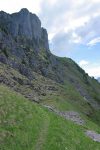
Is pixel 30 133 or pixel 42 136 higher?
pixel 30 133

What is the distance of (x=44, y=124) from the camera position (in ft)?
156

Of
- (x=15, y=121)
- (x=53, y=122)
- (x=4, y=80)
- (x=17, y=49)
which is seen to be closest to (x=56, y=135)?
(x=15, y=121)

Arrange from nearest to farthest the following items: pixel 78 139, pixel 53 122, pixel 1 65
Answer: pixel 78 139, pixel 53 122, pixel 1 65

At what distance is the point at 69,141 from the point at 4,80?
70.4 meters

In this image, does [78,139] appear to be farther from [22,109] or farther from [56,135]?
[22,109]

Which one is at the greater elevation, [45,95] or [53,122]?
[45,95]

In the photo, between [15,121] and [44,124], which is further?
[44,124]

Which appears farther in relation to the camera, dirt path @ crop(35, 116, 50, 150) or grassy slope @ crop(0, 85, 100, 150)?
dirt path @ crop(35, 116, 50, 150)

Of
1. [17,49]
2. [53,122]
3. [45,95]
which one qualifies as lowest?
[53,122]

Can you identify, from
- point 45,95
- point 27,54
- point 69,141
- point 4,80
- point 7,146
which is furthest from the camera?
point 27,54

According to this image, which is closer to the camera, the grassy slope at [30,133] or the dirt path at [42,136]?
the grassy slope at [30,133]

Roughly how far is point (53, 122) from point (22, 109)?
16.4ft

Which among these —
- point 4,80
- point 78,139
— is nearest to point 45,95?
point 4,80

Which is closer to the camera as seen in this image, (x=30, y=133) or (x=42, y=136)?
(x=30, y=133)
